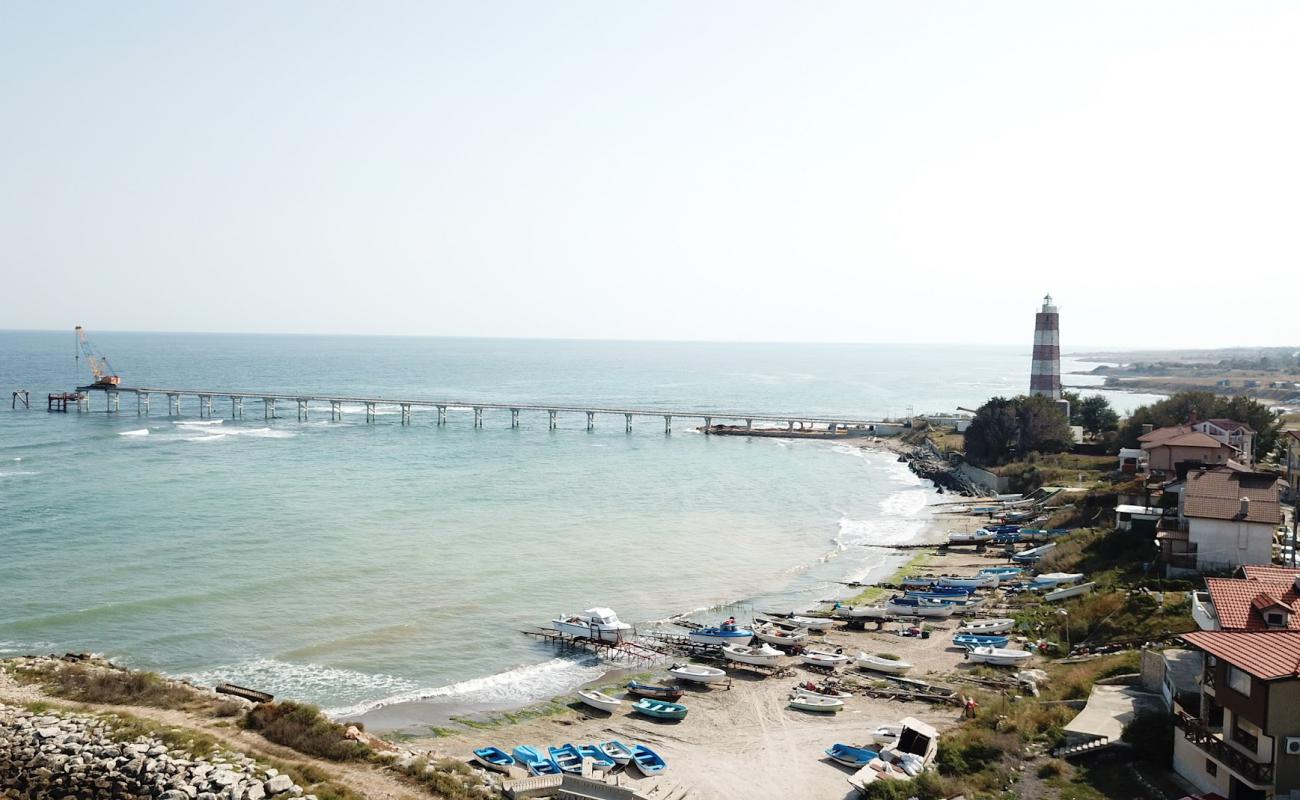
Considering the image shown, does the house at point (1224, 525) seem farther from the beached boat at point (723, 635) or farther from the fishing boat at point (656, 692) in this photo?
the fishing boat at point (656, 692)

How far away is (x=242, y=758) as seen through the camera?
19.0 m

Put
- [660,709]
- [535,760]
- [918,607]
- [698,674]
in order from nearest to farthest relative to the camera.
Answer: [535,760]
[660,709]
[698,674]
[918,607]

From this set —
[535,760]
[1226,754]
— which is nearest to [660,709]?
[535,760]

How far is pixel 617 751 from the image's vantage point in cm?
2178

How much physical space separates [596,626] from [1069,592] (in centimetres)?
1664

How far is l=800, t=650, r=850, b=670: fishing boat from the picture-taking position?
1129 inches

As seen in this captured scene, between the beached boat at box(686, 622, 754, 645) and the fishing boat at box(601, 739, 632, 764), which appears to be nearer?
the fishing boat at box(601, 739, 632, 764)

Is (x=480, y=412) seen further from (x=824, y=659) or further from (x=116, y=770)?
(x=116, y=770)

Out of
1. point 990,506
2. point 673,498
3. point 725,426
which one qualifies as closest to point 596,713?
point 673,498

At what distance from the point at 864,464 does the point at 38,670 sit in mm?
62222

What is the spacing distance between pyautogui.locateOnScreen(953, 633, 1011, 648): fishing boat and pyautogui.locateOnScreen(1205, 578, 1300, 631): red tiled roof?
31.7 feet

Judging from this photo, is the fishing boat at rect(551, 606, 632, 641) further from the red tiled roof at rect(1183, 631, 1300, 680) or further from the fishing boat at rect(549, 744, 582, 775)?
the red tiled roof at rect(1183, 631, 1300, 680)

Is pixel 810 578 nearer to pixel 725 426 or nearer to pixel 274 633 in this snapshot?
pixel 274 633

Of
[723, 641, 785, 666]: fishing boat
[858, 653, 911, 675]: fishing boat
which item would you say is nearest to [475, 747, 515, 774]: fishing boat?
[723, 641, 785, 666]: fishing boat
